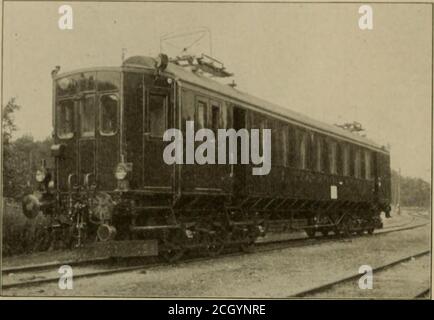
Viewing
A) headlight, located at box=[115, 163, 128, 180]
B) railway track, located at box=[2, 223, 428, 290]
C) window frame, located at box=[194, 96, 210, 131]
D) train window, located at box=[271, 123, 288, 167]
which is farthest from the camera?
train window, located at box=[271, 123, 288, 167]

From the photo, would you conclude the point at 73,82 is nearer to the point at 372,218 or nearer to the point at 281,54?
the point at 281,54

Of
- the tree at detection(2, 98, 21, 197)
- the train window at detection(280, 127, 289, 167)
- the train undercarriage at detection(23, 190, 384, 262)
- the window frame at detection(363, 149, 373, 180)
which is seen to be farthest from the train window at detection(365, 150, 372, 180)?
the tree at detection(2, 98, 21, 197)

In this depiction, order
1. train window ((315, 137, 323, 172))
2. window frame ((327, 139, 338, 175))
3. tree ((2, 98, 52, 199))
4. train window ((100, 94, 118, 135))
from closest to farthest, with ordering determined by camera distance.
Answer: tree ((2, 98, 52, 199))
train window ((100, 94, 118, 135))
train window ((315, 137, 323, 172))
window frame ((327, 139, 338, 175))

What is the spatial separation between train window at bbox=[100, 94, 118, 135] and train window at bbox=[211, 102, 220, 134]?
2071 mm

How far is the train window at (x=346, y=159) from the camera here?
17.8 metres

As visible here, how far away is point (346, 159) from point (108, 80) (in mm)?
9022

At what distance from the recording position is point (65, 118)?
1138cm

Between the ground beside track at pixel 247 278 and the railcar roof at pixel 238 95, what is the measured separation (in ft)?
10.4

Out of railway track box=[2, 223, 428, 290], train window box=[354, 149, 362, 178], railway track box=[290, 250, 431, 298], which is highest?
train window box=[354, 149, 362, 178]

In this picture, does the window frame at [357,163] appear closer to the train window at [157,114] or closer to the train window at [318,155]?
the train window at [318,155]

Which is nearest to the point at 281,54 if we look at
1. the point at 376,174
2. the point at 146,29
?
the point at 146,29

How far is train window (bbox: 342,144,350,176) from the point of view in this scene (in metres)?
17.8

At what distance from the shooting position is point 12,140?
35.2ft

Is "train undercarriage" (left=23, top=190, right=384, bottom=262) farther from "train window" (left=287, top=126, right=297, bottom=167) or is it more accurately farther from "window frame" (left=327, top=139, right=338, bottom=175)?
"window frame" (left=327, top=139, right=338, bottom=175)
